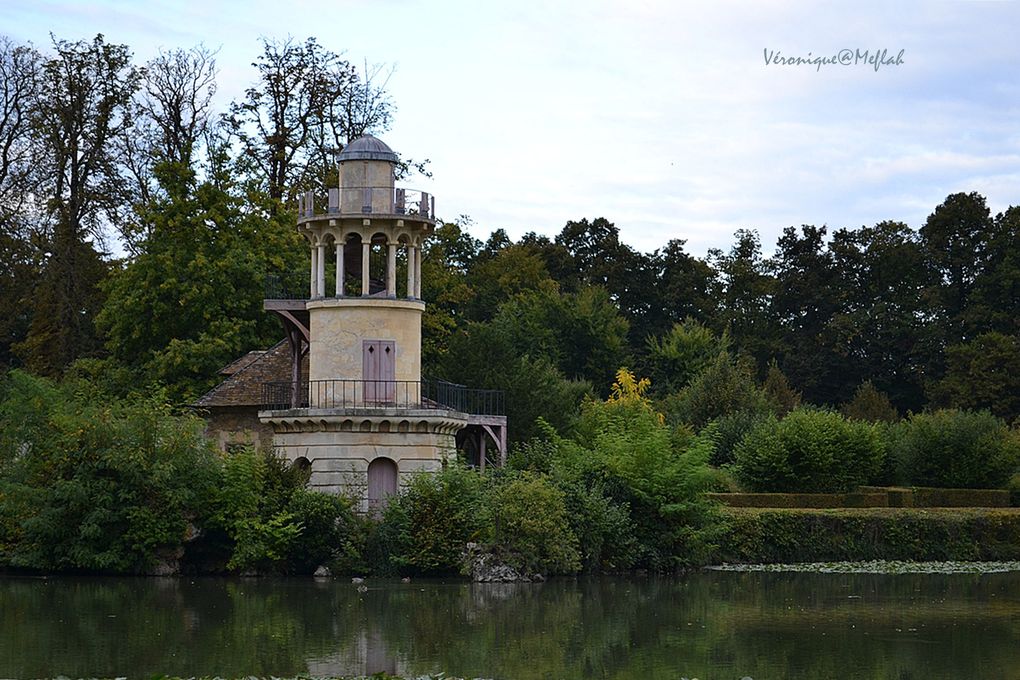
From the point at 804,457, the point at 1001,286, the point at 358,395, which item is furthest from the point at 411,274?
the point at 1001,286

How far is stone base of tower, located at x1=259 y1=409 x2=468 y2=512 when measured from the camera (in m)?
38.3

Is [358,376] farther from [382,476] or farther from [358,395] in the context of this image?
[382,476]

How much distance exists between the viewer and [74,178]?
52656 millimetres

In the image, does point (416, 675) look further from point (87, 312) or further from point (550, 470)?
point (87, 312)

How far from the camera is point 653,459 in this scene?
38281 mm

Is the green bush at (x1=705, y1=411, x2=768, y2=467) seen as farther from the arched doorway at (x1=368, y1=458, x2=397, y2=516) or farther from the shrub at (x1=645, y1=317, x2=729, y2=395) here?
the shrub at (x1=645, y1=317, x2=729, y2=395)

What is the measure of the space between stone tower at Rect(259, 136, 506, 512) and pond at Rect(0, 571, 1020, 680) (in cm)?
413

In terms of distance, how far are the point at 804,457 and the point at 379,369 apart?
1249 cm

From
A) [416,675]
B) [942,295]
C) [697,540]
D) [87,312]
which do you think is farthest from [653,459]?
[942,295]

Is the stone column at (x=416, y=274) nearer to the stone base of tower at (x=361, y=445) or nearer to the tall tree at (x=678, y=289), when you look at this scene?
the stone base of tower at (x=361, y=445)

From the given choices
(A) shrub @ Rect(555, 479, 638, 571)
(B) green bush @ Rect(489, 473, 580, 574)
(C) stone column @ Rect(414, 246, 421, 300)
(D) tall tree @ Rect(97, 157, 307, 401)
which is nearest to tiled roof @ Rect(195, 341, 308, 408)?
(D) tall tree @ Rect(97, 157, 307, 401)

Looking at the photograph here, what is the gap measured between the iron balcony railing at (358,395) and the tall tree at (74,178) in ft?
43.9

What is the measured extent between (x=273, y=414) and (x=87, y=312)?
57.4 ft

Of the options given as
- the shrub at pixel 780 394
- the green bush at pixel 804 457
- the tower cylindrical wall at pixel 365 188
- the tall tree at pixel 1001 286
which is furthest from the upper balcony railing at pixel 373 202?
the tall tree at pixel 1001 286
